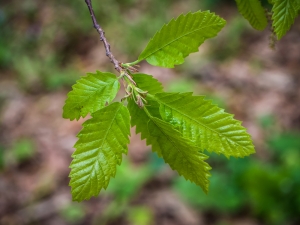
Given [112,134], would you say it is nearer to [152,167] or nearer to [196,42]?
[196,42]

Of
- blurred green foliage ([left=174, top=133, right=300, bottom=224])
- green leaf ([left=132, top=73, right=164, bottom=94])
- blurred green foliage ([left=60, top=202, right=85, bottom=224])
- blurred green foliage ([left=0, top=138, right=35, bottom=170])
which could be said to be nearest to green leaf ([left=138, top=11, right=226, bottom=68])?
green leaf ([left=132, top=73, right=164, bottom=94])

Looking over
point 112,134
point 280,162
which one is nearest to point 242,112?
point 280,162

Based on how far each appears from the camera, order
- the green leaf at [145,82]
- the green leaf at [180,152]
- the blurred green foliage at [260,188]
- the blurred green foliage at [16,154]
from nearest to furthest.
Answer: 1. the green leaf at [180,152]
2. the green leaf at [145,82]
3. the blurred green foliage at [260,188]
4. the blurred green foliage at [16,154]

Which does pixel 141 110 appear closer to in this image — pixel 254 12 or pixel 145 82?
pixel 145 82

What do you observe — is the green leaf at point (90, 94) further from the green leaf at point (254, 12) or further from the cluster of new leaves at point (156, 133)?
the green leaf at point (254, 12)

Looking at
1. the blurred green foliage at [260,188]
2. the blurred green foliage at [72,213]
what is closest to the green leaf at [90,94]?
the blurred green foliage at [260,188]

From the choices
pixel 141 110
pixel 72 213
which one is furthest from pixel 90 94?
pixel 72 213
